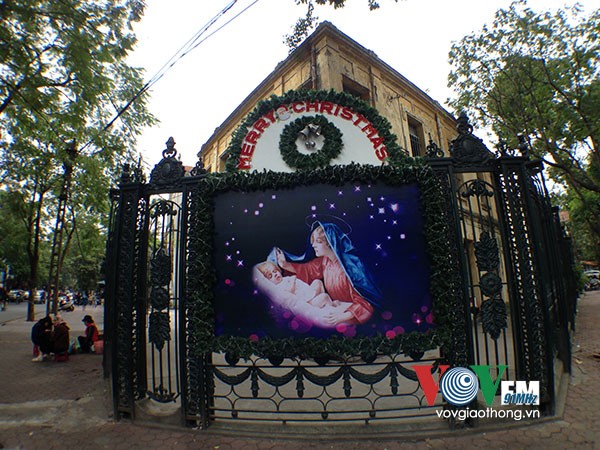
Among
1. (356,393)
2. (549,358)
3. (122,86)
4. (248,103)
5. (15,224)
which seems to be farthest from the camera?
(15,224)

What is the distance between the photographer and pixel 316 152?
14.7 feet

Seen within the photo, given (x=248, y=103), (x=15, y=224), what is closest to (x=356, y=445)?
(x=248, y=103)

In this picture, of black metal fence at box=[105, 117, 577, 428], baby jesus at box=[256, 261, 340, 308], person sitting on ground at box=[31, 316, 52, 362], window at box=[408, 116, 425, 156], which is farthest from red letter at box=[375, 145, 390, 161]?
person sitting on ground at box=[31, 316, 52, 362]

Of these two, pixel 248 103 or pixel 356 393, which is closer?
pixel 356 393

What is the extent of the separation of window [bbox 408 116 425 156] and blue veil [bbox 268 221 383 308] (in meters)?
9.63

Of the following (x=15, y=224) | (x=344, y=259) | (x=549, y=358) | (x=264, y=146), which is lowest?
(x=549, y=358)

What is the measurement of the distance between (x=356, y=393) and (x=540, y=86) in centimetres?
1298

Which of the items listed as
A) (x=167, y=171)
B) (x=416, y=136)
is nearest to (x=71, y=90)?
(x=167, y=171)

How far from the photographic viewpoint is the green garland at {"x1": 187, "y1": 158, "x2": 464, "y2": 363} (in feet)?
12.9

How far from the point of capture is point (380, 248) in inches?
165

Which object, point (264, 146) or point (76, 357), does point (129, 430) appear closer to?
point (264, 146)

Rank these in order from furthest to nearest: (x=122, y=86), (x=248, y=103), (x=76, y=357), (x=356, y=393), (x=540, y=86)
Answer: (x=248, y=103) < (x=540, y=86) < (x=122, y=86) < (x=76, y=357) < (x=356, y=393)

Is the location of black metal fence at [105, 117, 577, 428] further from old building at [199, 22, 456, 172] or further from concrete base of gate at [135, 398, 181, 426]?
old building at [199, 22, 456, 172]

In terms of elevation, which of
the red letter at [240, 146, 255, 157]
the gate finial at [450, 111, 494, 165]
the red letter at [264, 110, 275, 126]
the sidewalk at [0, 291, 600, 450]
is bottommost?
the sidewalk at [0, 291, 600, 450]
